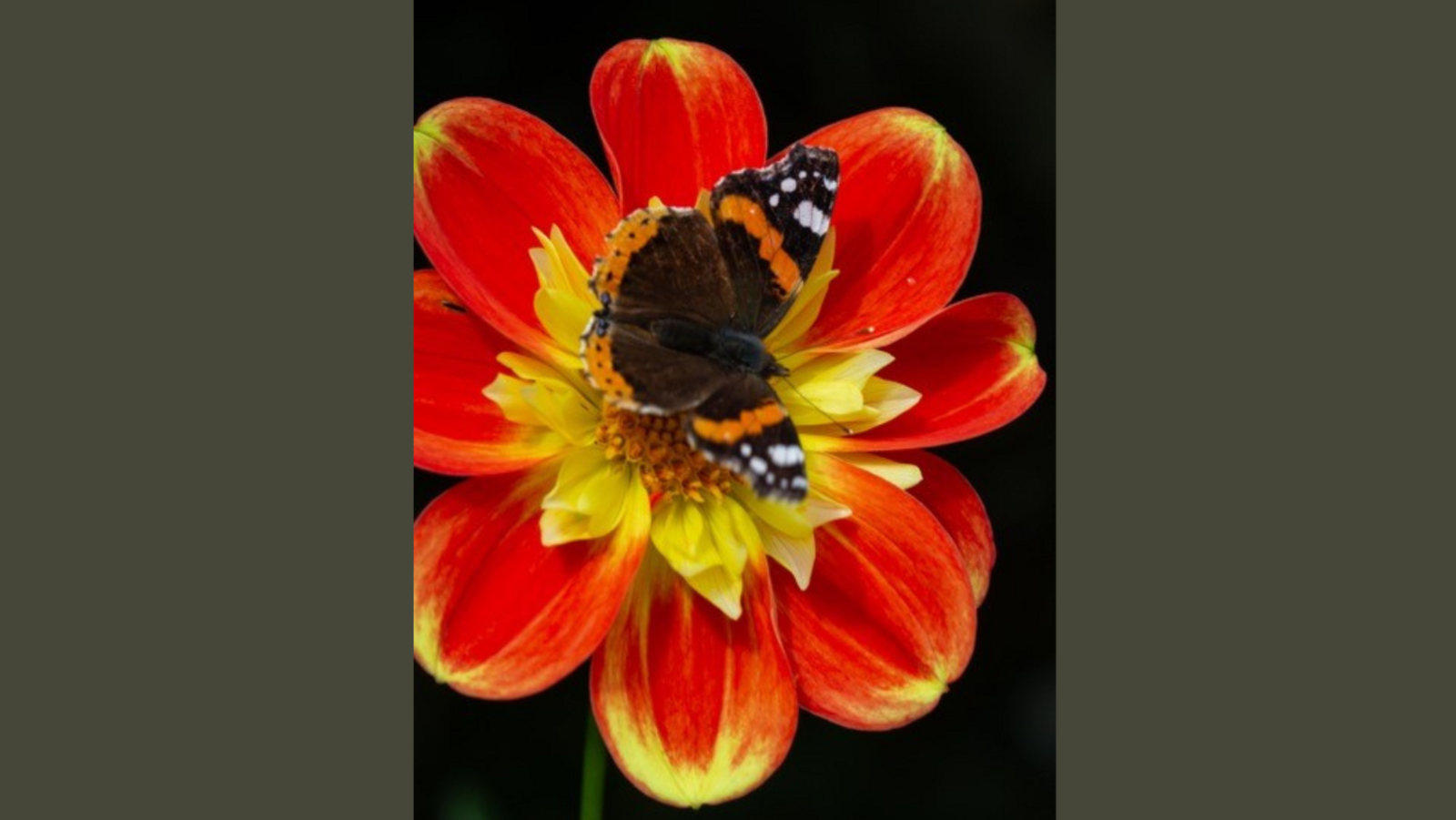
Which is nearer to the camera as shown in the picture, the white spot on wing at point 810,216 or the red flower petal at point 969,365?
the white spot on wing at point 810,216

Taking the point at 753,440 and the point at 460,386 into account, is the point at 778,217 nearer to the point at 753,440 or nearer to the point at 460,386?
the point at 753,440

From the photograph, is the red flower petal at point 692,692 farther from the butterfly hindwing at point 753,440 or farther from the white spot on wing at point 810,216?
the white spot on wing at point 810,216

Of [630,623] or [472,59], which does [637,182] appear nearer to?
[472,59]

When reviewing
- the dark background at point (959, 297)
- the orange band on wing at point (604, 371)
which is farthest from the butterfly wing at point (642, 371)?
the dark background at point (959, 297)

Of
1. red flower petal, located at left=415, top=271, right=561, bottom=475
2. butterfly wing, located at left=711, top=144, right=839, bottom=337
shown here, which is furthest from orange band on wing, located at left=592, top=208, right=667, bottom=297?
red flower petal, located at left=415, top=271, right=561, bottom=475

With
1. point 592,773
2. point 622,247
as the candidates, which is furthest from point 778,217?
point 592,773
